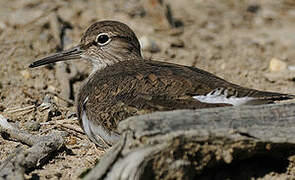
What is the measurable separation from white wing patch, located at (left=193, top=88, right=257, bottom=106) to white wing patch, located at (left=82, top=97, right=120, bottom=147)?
835 mm

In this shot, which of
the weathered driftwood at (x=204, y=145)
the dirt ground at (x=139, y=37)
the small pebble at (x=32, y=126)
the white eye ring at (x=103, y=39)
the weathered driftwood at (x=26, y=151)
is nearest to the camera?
the weathered driftwood at (x=204, y=145)

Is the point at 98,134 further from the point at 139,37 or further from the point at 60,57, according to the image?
the point at 139,37

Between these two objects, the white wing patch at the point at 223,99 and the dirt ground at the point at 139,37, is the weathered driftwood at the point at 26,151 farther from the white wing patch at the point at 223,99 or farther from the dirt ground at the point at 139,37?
the white wing patch at the point at 223,99

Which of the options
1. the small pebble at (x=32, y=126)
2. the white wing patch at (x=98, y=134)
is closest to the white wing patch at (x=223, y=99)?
the white wing patch at (x=98, y=134)

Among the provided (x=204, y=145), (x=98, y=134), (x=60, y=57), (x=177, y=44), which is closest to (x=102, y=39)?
(x=60, y=57)

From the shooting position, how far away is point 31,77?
6.72m

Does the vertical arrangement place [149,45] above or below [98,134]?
above

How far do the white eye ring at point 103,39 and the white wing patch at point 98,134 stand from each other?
1.36 metres

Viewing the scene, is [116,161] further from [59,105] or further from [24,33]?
[24,33]

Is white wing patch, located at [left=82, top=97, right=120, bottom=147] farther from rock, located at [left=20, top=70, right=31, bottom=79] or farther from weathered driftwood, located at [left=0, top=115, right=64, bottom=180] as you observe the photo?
rock, located at [left=20, top=70, right=31, bottom=79]

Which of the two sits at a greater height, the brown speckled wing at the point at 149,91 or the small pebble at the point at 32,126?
the brown speckled wing at the point at 149,91

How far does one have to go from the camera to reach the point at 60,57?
6219 millimetres

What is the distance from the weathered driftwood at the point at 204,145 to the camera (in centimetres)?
374

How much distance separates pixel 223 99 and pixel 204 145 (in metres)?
0.73
